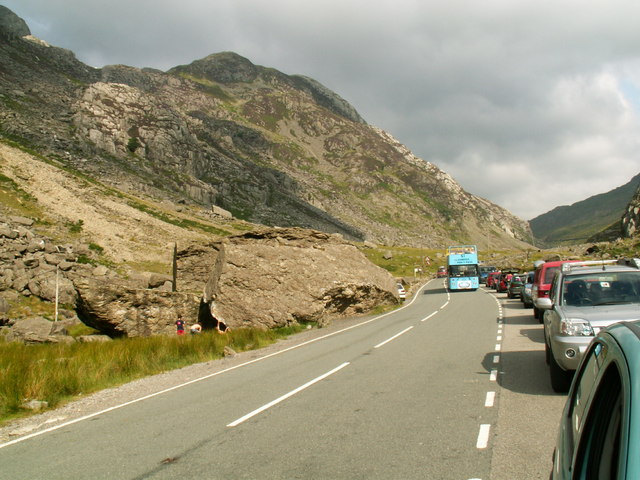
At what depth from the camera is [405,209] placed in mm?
194375

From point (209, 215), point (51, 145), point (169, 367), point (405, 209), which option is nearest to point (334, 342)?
point (169, 367)

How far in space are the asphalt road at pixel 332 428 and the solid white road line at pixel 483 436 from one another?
12mm

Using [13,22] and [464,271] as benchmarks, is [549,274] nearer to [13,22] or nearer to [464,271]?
[464,271]

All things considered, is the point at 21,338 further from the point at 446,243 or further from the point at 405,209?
the point at 405,209

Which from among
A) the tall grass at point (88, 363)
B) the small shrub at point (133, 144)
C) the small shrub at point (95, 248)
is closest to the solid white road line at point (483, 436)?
the tall grass at point (88, 363)

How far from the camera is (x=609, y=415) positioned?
7.28ft

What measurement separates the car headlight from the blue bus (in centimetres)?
3763

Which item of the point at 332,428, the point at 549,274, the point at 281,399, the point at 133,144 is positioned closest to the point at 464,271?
the point at 549,274

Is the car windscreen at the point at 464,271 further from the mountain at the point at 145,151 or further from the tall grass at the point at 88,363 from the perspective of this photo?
the mountain at the point at 145,151

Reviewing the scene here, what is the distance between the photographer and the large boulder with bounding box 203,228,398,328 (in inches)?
893

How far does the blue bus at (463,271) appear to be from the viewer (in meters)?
44.2

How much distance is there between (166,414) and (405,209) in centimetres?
18981

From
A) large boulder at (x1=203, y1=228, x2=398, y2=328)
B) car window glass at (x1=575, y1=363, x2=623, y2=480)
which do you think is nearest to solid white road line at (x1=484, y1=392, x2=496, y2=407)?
car window glass at (x1=575, y1=363, x2=623, y2=480)

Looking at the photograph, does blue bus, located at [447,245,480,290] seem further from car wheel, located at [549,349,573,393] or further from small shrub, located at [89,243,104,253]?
car wheel, located at [549,349,573,393]
